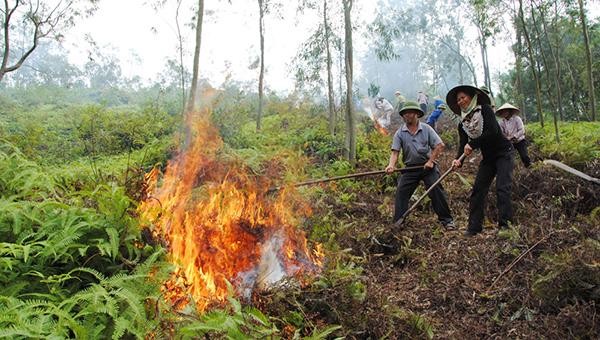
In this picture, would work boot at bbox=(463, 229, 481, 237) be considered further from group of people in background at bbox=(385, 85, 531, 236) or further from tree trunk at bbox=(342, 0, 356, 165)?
tree trunk at bbox=(342, 0, 356, 165)

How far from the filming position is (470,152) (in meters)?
5.82

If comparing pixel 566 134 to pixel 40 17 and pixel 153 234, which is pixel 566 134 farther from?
pixel 40 17

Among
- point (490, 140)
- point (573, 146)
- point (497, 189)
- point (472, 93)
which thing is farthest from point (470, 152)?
point (573, 146)

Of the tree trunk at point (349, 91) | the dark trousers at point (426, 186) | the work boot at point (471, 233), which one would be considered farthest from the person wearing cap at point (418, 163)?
the tree trunk at point (349, 91)

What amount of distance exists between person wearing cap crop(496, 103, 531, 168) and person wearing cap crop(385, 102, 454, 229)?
2.11m

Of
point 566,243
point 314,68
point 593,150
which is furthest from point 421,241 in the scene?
point 314,68

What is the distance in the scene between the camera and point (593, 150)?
8031 millimetres

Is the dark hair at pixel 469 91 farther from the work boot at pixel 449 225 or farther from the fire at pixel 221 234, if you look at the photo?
the fire at pixel 221 234

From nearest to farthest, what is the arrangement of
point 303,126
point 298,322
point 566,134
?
1. point 298,322
2. point 566,134
3. point 303,126

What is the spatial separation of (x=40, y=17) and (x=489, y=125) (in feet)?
44.9

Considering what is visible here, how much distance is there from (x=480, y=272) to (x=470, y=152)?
190cm

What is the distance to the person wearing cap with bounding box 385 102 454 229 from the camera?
640 centimetres

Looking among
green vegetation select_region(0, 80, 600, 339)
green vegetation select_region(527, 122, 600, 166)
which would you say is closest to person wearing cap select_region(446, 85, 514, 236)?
green vegetation select_region(0, 80, 600, 339)

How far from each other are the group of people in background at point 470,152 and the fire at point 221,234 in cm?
240
